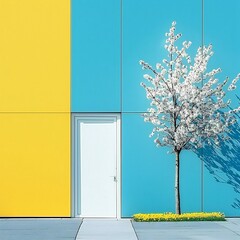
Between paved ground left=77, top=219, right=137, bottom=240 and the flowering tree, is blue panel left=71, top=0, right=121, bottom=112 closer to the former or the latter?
the flowering tree

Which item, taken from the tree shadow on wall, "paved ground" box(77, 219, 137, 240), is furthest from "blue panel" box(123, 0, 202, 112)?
"paved ground" box(77, 219, 137, 240)

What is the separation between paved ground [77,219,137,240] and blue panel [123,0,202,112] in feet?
9.12

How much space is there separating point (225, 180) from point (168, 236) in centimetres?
353

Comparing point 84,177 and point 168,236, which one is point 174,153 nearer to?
point 84,177

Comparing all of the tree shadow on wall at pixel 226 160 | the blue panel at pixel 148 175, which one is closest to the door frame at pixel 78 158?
the blue panel at pixel 148 175

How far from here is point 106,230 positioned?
11.9m

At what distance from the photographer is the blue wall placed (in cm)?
1388

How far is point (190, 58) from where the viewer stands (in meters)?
13.9
